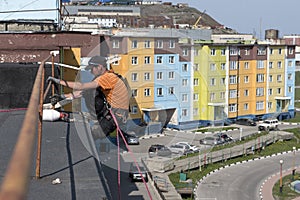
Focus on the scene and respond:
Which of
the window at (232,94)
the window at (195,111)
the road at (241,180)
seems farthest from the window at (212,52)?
the road at (241,180)

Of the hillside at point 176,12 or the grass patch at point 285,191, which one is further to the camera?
the hillside at point 176,12

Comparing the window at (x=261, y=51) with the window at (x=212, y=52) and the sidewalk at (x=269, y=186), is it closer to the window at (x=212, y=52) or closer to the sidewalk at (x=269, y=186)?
the window at (x=212, y=52)

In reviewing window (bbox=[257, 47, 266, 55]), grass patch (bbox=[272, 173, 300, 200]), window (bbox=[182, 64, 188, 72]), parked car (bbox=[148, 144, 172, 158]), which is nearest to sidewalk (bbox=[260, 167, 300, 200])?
grass patch (bbox=[272, 173, 300, 200])

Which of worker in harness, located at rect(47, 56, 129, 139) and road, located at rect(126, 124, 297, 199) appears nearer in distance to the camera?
worker in harness, located at rect(47, 56, 129, 139)

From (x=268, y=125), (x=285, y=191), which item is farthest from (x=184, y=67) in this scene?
(x=285, y=191)

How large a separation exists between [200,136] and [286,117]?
4.19m

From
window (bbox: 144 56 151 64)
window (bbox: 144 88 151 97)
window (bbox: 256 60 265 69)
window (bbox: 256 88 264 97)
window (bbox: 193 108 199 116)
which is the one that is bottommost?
window (bbox: 193 108 199 116)

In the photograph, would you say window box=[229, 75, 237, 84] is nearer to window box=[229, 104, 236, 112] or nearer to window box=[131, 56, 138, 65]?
window box=[229, 104, 236, 112]

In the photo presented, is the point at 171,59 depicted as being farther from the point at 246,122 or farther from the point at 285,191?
the point at 285,191

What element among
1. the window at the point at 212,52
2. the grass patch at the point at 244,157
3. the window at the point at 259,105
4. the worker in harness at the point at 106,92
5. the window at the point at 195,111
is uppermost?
the worker in harness at the point at 106,92

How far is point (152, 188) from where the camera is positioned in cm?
605

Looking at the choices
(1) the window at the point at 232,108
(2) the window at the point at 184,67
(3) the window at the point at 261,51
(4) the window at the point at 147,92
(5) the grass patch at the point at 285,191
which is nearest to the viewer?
(5) the grass patch at the point at 285,191

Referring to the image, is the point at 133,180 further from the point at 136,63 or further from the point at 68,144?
the point at 136,63

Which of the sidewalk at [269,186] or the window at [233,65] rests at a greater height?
the window at [233,65]
